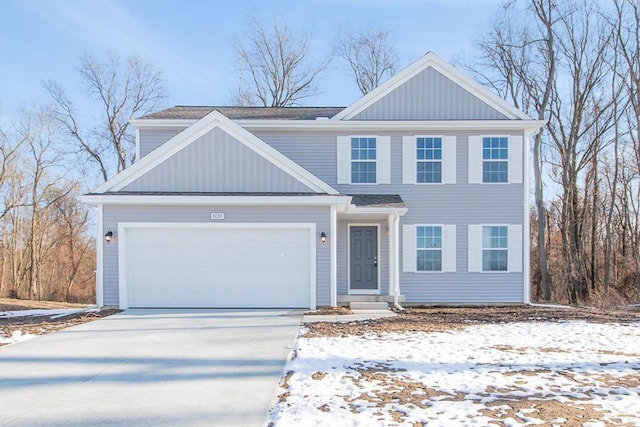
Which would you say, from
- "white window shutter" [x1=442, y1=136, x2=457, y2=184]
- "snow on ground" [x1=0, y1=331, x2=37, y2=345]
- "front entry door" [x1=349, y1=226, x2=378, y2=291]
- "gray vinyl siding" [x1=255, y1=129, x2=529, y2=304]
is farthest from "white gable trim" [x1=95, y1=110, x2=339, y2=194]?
"white window shutter" [x1=442, y1=136, x2=457, y2=184]

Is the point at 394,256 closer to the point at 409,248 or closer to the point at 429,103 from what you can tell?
the point at 409,248

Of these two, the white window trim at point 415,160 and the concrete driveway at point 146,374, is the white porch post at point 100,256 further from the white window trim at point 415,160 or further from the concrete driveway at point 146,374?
the white window trim at point 415,160

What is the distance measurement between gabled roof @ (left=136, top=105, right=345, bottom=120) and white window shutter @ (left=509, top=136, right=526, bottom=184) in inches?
209

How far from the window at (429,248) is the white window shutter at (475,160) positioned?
5.70 feet

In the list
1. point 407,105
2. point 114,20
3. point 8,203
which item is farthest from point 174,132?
point 8,203

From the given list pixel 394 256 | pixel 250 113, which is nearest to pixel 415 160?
pixel 394 256

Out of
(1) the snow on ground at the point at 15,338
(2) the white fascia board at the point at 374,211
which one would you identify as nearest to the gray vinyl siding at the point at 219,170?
(2) the white fascia board at the point at 374,211

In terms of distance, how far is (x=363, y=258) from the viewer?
42.2 ft

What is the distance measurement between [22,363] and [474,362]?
585 cm

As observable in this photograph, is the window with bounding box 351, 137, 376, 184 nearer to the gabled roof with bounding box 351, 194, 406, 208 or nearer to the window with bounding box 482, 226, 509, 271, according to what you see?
the gabled roof with bounding box 351, 194, 406, 208

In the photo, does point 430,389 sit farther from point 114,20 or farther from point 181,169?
point 114,20

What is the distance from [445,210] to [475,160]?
65.2 inches

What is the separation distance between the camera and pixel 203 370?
5.53 m

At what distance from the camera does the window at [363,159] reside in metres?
13.0
